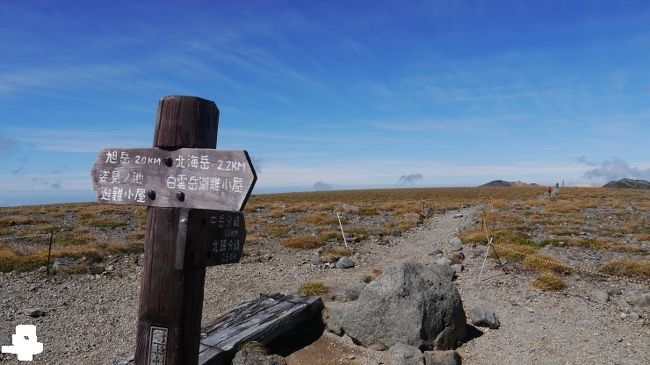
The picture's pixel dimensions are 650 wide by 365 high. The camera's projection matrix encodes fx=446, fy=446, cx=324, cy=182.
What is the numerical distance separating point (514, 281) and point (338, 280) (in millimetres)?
5808

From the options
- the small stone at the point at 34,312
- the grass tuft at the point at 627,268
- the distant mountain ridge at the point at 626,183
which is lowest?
the small stone at the point at 34,312

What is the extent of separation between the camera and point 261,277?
16109 millimetres

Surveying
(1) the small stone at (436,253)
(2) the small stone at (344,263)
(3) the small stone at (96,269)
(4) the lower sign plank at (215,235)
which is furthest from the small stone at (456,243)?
(4) the lower sign plank at (215,235)

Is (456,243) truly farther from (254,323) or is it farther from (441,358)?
(254,323)

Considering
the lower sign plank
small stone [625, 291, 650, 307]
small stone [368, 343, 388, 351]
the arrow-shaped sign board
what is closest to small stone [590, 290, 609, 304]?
small stone [625, 291, 650, 307]

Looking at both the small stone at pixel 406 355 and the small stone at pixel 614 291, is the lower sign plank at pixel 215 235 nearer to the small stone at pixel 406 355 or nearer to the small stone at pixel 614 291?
the small stone at pixel 406 355

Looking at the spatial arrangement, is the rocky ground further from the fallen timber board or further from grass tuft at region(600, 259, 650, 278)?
grass tuft at region(600, 259, 650, 278)

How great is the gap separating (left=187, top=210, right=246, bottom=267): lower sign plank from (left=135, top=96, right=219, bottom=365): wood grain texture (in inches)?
7.0

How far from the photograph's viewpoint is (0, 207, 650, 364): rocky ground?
9.34 metres

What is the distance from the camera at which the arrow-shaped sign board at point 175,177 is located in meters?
3.93

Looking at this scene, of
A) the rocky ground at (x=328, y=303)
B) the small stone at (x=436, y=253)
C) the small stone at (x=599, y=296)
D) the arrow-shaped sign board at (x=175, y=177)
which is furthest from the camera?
the small stone at (x=436, y=253)

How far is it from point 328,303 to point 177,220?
802 cm

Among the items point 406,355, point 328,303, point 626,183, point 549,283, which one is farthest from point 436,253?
point 626,183

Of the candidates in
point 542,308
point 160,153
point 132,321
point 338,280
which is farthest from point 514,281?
point 160,153
